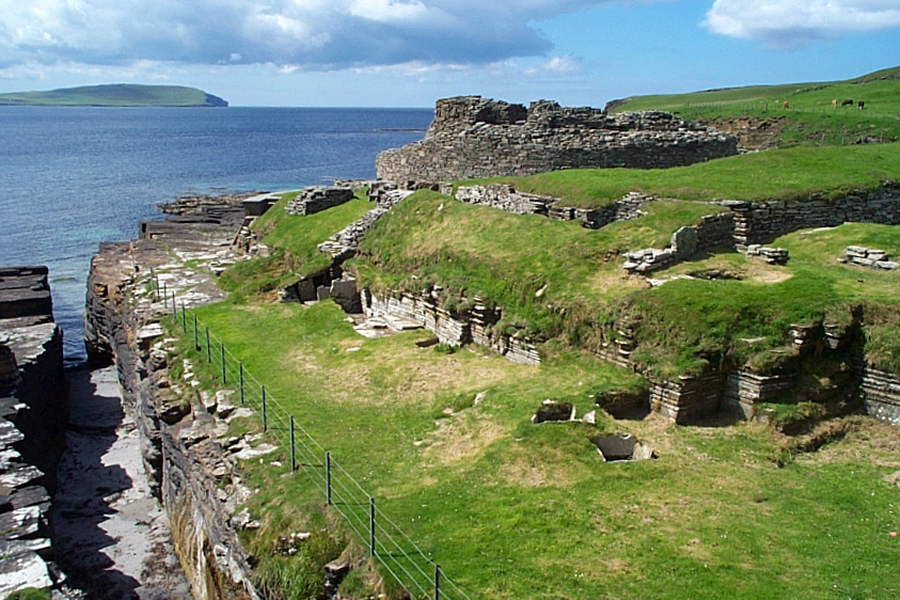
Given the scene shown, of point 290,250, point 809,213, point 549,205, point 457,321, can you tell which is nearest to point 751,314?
point 457,321

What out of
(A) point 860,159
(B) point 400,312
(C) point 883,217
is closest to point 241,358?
(B) point 400,312

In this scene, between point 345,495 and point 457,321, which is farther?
point 457,321

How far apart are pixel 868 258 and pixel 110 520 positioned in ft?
67.1

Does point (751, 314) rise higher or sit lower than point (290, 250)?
higher

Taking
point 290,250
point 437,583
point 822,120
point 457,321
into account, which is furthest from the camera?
point 822,120

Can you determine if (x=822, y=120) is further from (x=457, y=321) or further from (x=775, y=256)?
(x=457, y=321)

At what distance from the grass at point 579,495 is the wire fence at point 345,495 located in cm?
21

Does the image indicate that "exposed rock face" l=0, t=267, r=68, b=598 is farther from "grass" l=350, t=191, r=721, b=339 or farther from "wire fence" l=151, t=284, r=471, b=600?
"grass" l=350, t=191, r=721, b=339

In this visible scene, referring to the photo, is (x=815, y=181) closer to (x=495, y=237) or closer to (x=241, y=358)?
(x=495, y=237)

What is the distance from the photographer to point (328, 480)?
1180 centimetres

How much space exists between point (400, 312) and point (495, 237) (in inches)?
135

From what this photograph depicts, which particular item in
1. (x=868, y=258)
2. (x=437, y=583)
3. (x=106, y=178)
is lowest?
(x=106, y=178)

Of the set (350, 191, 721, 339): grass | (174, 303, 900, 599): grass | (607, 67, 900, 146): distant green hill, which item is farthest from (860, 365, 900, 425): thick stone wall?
(607, 67, 900, 146): distant green hill

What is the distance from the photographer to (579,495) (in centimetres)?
1134
